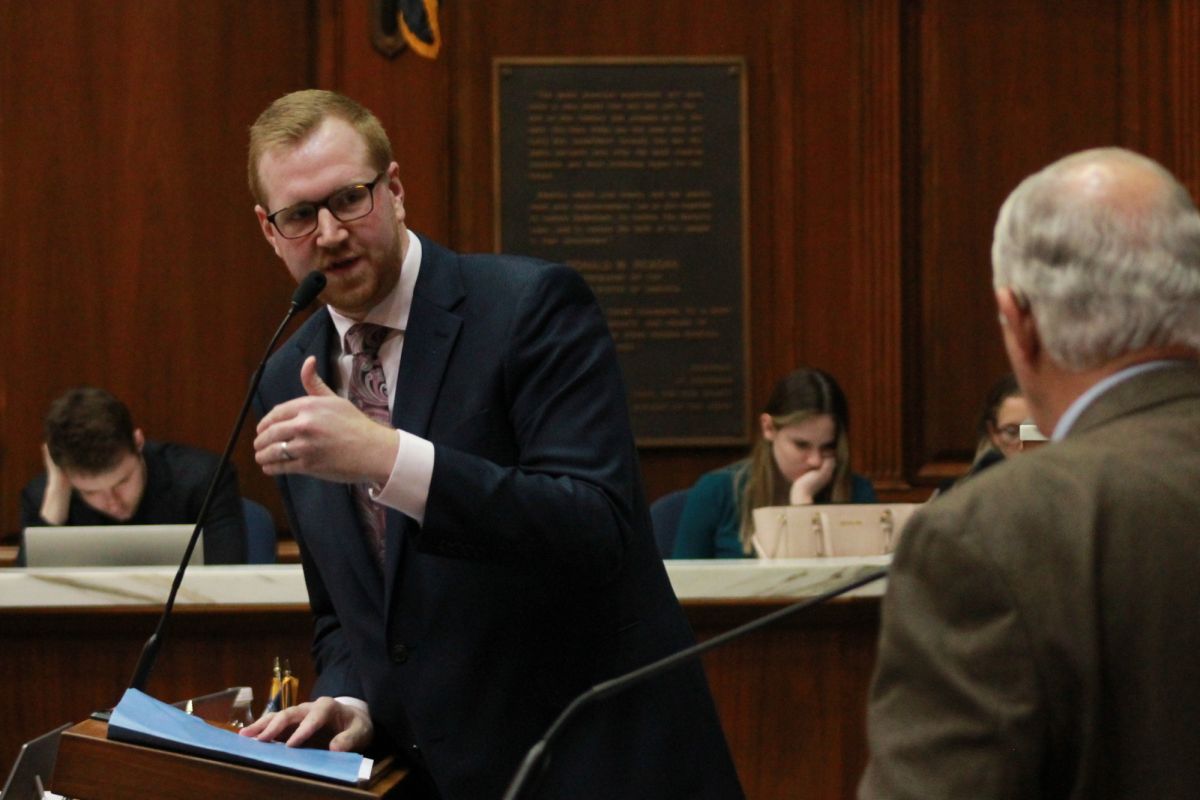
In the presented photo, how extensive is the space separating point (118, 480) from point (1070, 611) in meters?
3.92

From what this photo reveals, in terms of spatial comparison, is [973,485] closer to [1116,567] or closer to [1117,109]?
[1116,567]

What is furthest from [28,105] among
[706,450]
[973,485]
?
[973,485]

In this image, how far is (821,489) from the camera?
475 cm

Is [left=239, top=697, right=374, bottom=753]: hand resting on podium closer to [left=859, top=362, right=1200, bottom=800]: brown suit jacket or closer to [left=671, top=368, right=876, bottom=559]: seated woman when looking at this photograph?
[left=859, top=362, right=1200, bottom=800]: brown suit jacket

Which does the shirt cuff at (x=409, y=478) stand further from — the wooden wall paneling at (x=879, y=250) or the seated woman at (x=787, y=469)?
the wooden wall paneling at (x=879, y=250)

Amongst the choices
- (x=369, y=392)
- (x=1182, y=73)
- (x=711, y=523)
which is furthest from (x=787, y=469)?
(x=369, y=392)

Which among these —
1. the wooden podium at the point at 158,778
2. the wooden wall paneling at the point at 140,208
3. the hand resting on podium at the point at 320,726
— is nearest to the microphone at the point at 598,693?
the wooden podium at the point at 158,778

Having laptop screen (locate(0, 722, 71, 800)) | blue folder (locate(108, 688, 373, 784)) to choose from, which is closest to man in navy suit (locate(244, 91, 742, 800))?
blue folder (locate(108, 688, 373, 784))

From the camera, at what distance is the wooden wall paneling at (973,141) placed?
221 inches

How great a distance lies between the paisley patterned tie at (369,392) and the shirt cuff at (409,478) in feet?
0.97

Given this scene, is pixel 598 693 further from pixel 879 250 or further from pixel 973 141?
pixel 973 141

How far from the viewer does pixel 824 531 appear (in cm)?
387

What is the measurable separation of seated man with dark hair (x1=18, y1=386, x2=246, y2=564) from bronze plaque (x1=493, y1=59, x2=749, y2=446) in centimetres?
136

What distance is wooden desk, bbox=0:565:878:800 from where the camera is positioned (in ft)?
11.1
